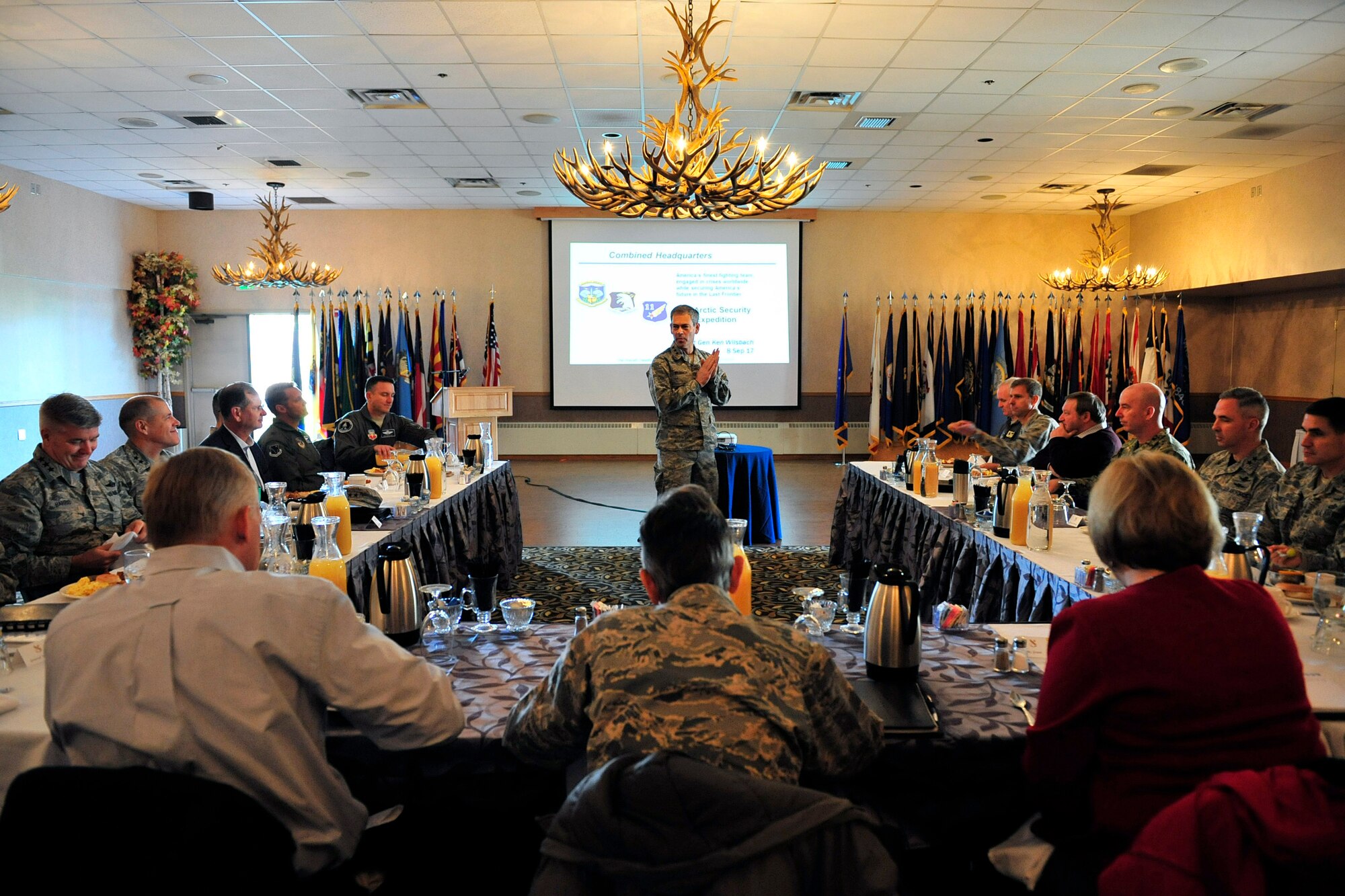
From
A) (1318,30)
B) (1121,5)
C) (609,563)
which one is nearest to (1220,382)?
(1318,30)

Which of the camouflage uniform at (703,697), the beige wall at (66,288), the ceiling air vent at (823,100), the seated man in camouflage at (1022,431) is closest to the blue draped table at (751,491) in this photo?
the seated man in camouflage at (1022,431)

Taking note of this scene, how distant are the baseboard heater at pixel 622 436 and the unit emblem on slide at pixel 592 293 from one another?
1.57 m

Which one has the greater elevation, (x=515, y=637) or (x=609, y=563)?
(x=515, y=637)

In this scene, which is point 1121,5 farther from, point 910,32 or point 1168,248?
point 1168,248

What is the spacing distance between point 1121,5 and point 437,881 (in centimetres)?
525

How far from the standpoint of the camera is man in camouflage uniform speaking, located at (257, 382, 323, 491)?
4789mm

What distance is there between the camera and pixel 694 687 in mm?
1285

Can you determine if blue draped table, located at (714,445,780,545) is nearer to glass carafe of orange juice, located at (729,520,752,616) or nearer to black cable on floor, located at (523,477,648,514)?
black cable on floor, located at (523,477,648,514)

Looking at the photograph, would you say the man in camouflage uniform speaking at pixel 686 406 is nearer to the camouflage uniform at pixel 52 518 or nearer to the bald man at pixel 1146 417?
the bald man at pixel 1146 417

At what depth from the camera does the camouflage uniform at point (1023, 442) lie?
17.4 feet

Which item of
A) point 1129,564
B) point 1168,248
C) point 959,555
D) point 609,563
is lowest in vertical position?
point 609,563

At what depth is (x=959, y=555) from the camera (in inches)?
158

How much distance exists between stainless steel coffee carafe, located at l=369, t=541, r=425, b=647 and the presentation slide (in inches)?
368

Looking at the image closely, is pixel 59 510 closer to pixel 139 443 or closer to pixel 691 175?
pixel 139 443
